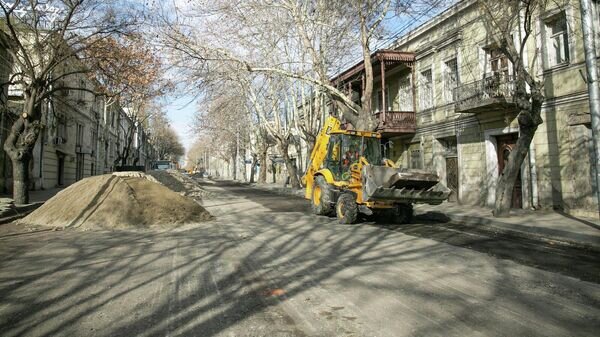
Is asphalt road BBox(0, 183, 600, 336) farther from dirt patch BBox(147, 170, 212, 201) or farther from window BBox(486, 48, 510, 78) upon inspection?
dirt patch BBox(147, 170, 212, 201)

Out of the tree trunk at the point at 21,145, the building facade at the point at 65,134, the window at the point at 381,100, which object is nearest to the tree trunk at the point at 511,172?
the window at the point at 381,100

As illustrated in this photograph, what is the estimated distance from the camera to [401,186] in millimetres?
9797

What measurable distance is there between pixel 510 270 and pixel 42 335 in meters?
5.89

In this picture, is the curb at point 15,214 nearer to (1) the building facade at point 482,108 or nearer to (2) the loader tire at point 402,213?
(2) the loader tire at point 402,213

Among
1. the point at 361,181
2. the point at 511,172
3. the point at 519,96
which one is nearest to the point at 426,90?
the point at 519,96

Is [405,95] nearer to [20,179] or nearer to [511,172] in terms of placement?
[511,172]

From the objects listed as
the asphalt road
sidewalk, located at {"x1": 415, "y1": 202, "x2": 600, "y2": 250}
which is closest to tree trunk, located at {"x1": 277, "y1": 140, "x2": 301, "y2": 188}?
sidewalk, located at {"x1": 415, "y1": 202, "x2": 600, "y2": 250}

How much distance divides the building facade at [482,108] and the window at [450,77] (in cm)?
5

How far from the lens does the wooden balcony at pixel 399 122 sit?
19.3 metres

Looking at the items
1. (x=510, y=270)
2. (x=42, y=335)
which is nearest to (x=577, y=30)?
(x=510, y=270)

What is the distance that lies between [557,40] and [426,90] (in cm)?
697

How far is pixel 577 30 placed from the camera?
1169cm

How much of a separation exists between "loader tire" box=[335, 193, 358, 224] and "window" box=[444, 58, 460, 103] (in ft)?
30.8

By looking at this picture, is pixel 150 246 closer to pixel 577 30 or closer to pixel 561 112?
pixel 561 112
